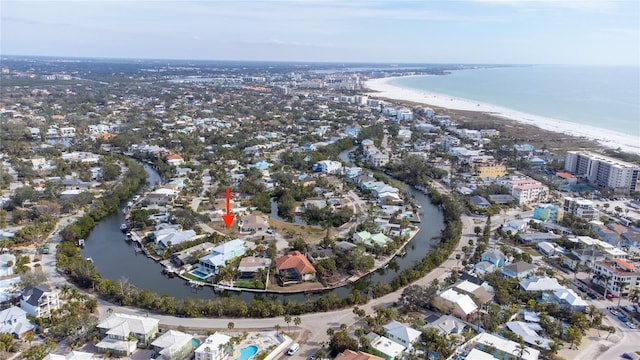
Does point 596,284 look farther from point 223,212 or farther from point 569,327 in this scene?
point 223,212

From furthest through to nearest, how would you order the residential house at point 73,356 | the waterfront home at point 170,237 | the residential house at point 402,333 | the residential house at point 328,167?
the residential house at point 328,167
the waterfront home at point 170,237
the residential house at point 402,333
the residential house at point 73,356

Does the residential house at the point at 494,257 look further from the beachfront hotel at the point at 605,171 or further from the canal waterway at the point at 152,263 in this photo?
the beachfront hotel at the point at 605,171

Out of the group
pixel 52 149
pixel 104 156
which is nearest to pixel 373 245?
pixel 104 156

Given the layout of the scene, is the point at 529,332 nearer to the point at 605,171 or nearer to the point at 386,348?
the point at 386,348

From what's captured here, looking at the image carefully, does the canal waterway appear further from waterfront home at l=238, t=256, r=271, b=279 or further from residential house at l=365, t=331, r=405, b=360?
residential house at l=365, t=331, r=405, b=360

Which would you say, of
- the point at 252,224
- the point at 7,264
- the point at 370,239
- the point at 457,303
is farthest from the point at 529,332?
the point at 7,264

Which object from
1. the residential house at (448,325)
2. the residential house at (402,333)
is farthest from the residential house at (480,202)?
the residential house at (402,333)

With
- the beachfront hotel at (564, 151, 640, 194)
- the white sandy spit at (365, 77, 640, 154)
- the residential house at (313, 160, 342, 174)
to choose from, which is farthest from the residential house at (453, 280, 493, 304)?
the white sandy spit at (365, 77, 640, 154)
